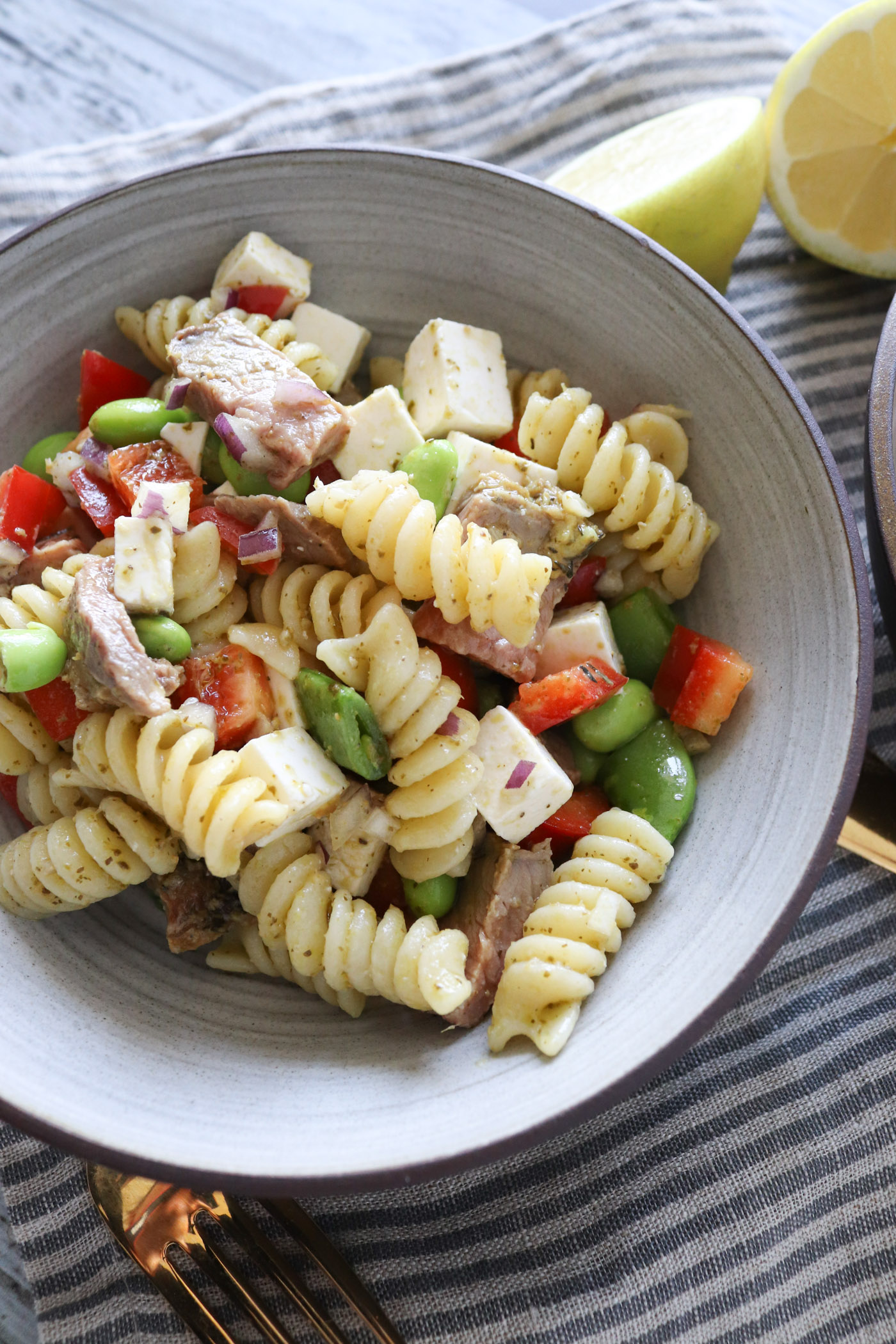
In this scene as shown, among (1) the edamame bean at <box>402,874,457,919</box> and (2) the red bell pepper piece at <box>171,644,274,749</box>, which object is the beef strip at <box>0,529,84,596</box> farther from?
(1) the edamame bean at <box>402,874,457,919</box>

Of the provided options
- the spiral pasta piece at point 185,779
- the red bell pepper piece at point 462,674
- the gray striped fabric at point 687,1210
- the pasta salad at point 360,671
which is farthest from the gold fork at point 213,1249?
the red bell pepper piece at point 462,674

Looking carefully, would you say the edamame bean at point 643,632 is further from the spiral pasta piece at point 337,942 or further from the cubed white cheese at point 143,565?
the cubed white cheese at point 143,565

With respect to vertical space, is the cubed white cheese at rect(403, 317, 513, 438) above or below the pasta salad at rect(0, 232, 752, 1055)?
above

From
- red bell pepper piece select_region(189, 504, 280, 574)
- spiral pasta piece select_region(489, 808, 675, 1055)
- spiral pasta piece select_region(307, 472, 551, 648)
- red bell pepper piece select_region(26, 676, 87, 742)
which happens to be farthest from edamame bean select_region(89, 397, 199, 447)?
spiral pasta piece select_region(489, 808, 675, 1055)

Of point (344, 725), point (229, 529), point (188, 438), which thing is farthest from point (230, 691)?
point (188, 438)

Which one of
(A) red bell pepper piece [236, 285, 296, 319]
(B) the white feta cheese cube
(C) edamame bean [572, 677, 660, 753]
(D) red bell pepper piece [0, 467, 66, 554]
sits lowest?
(C) edamame bean [572, 677, 660, 753]

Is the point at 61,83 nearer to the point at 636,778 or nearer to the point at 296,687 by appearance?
the point at 296,687
